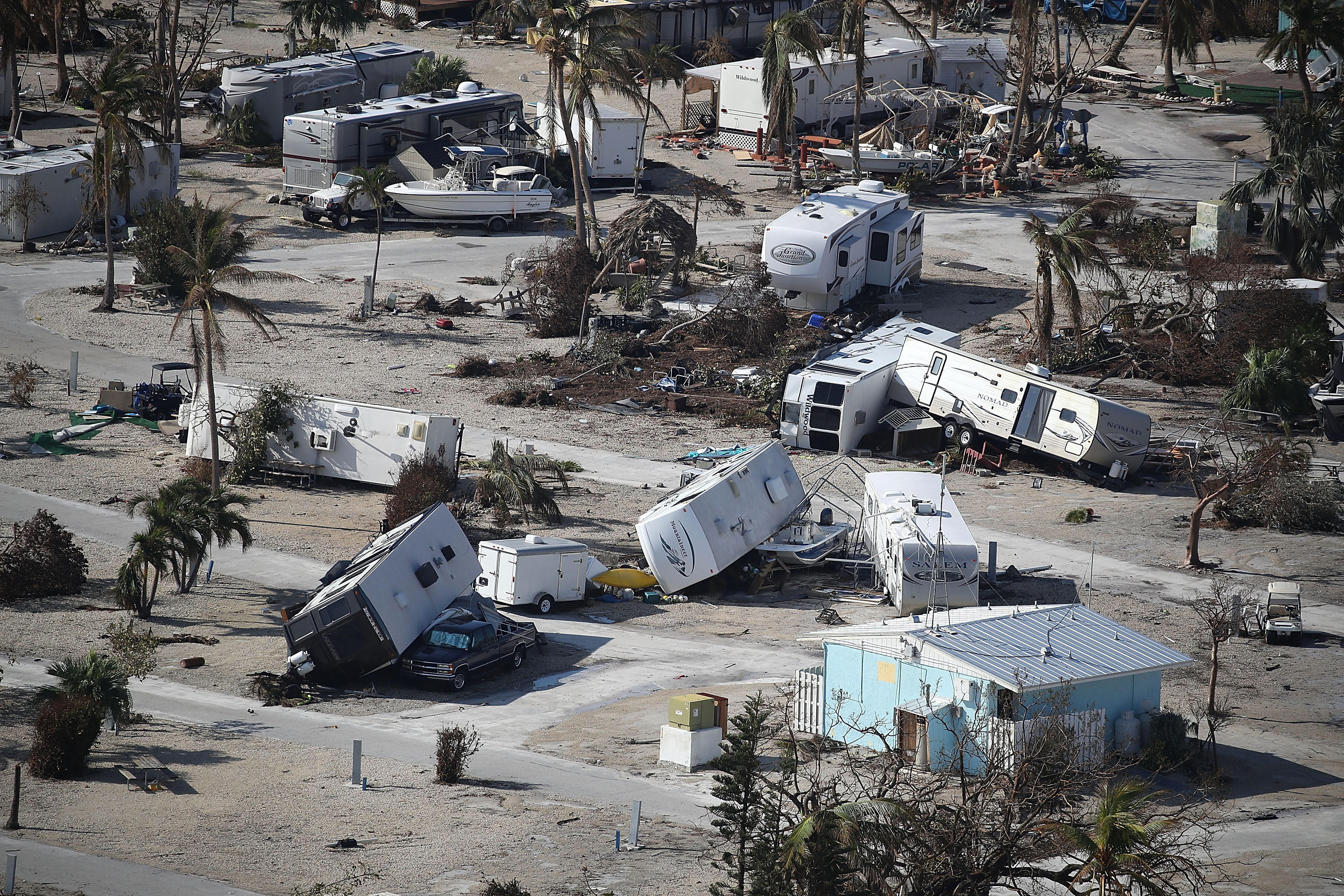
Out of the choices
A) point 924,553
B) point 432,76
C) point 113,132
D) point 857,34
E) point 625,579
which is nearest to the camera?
point 924,553

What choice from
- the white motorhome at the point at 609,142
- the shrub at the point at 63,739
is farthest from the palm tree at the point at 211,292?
the white motorhome at the point at 609,142

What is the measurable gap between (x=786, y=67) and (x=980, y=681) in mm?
40659

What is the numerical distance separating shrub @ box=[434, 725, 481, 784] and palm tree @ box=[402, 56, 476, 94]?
4869 centimetres

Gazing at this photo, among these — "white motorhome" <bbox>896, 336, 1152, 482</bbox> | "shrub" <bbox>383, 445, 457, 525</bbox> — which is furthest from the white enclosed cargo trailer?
"white motorhome" <bbox>896, 336, 1152, 482</bbox>

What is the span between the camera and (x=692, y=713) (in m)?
21.1

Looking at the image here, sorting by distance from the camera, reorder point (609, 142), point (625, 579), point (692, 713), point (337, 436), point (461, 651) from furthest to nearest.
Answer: point (609, 142) → point (337, 436) → point (625, 579) → point (461, 651) → point (692, 713)

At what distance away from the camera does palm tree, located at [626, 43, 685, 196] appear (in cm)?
5809

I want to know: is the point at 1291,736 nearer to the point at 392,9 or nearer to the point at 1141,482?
the point at 1141,482

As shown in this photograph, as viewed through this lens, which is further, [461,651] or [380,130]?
[380,130]

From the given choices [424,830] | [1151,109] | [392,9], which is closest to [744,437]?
[424,830]

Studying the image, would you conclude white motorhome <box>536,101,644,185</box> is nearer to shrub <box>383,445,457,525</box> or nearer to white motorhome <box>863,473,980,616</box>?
shrub <box>383,445,457,525</box>

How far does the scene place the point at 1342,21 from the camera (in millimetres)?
54312

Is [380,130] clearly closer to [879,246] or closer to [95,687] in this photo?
[879,246]

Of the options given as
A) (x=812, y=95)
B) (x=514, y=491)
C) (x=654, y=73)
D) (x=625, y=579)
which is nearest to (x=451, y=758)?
(x=625, y=579)
